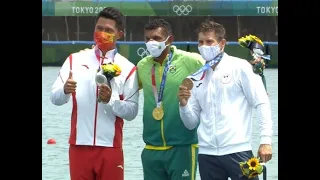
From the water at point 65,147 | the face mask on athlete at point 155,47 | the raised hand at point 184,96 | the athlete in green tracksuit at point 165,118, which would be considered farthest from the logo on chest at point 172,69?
the water at point 65,147

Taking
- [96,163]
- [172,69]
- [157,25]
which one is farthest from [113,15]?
[96,163]

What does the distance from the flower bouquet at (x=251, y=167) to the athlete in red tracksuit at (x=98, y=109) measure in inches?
36.4

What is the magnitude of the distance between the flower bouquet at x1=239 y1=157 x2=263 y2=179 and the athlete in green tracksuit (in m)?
0.61

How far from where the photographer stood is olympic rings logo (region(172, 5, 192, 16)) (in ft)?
94.9

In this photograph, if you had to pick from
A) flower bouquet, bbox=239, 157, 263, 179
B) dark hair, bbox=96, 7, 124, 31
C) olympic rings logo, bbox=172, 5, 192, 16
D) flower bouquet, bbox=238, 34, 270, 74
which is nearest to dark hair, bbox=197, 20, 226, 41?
flower bouquet, bbox=238, 34, 270, 74

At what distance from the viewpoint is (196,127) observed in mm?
6602

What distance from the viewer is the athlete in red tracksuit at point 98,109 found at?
6.48 metres

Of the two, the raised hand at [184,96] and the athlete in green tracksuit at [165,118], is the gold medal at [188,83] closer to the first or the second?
the raised hand at [184,96]

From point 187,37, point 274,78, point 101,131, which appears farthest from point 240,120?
point 187,37

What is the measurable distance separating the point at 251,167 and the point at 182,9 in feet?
75.9

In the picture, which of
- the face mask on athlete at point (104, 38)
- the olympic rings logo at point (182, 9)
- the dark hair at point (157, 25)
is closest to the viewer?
the face mask on athlete at point (104, 38)

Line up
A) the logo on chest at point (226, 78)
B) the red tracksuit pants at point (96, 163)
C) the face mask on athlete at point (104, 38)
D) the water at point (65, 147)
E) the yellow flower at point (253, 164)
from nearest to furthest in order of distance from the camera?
the yellow flower at point (253, 164) → the logo on chest at point (226, 78) → the red tracksuit pants at point (96, 163) → the face mask on athlete at point (104, 38) → the water at point (65, 147)

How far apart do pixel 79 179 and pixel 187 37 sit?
22.2m
